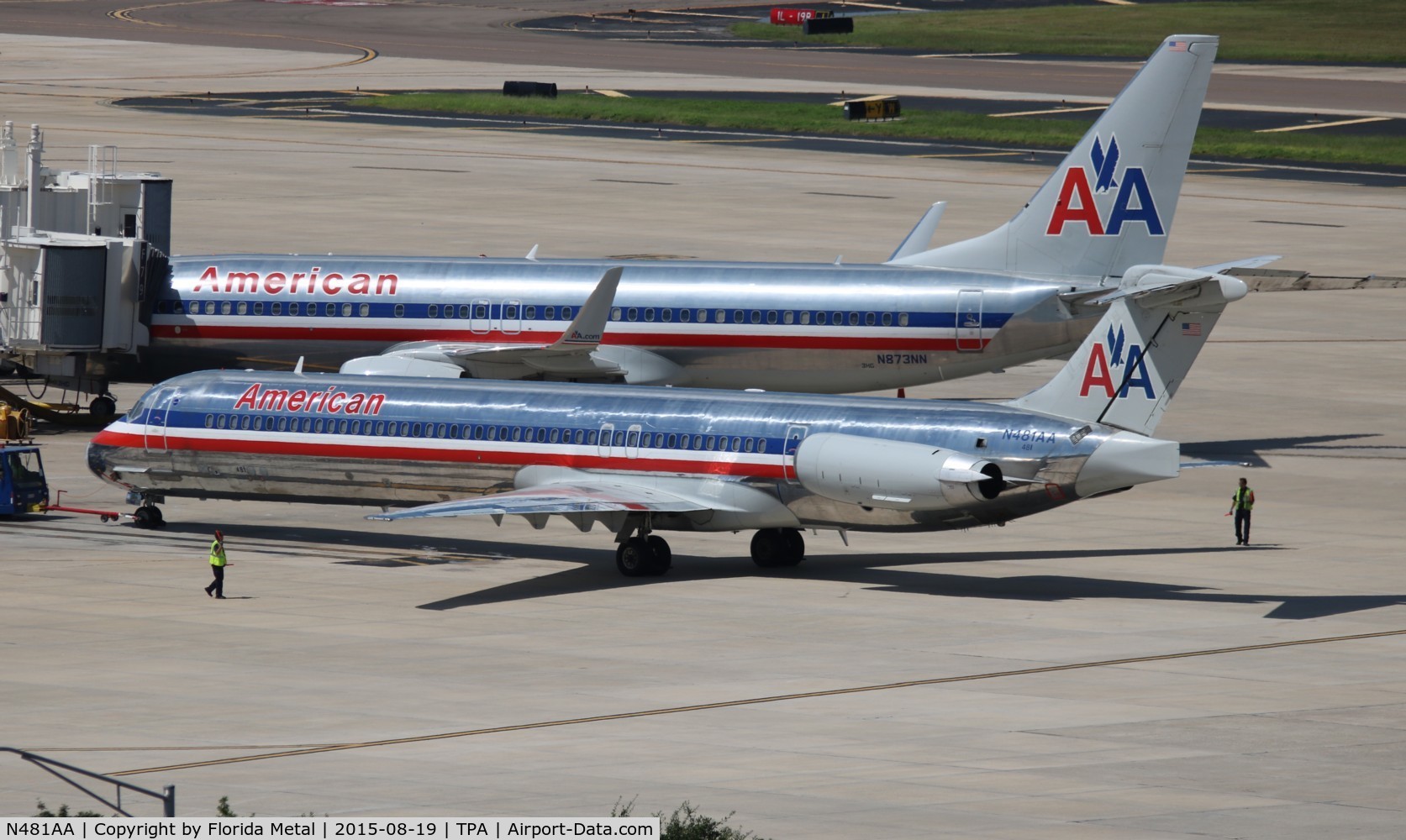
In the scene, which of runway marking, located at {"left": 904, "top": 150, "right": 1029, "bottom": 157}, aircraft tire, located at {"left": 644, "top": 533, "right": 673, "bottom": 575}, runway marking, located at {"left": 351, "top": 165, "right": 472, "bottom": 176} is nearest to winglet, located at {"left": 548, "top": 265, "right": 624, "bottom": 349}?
aircraft tire, located at {"left": 644, "top": 533, "right": 673, "bottom": 575}

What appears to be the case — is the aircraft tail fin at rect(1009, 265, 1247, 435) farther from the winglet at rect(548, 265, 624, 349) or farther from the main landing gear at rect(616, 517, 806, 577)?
the winglet at rect(548, 265, 624, 349)

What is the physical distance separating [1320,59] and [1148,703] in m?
119

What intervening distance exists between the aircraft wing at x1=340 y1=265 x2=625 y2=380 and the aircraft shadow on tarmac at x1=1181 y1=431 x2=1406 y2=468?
520 inches

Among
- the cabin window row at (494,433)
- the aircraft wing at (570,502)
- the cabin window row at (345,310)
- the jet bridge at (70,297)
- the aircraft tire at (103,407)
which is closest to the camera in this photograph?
the aircraft wing at (570,502)

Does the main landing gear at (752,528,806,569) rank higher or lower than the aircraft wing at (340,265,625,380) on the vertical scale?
lower

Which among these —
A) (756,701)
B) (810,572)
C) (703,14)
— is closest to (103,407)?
(810,572)

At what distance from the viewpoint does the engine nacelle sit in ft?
123

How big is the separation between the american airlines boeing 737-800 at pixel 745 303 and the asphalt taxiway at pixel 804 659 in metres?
4.78

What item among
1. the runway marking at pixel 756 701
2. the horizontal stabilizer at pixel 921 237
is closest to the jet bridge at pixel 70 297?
the horizontal stabilizer at pixel 921 237

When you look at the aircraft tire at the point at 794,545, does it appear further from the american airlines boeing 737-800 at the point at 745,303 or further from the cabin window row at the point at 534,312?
the cabin window row at the point at 534,312

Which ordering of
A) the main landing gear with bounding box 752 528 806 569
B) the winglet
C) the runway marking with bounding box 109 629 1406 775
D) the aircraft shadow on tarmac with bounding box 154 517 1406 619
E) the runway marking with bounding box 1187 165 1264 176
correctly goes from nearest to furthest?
the runway marking with bounding box 109 629 1406 775
the aircraft shadow on tarmac with bounding box 154 517 1406 619
the main landing gear with bounding box 752 528 806 569
the winglet
the runway marking with bounding box 1187 165 1264 176

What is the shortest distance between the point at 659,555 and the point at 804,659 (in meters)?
7.01

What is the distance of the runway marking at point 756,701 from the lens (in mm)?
28061

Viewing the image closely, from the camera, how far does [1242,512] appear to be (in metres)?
42.4
